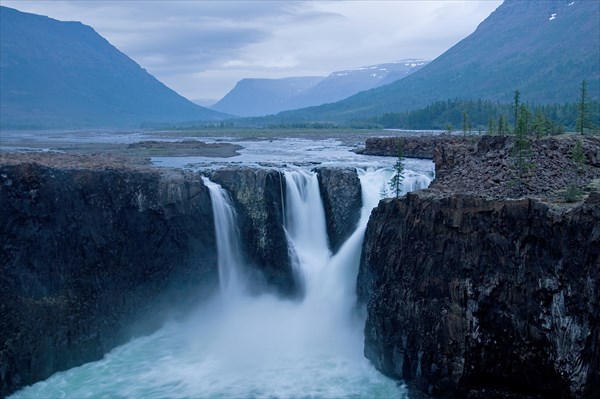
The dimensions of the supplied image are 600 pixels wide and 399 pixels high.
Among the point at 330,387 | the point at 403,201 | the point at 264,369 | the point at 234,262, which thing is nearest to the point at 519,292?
the point at 403,201

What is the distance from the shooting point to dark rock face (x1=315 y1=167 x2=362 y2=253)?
35875 mm

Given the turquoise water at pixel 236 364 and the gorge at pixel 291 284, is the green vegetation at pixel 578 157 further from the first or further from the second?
the turquoise water at pixel 236 364

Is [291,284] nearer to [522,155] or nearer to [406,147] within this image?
[522,155]

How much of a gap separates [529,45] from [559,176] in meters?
181

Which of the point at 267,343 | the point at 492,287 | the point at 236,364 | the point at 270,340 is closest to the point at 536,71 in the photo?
the point at 270,340

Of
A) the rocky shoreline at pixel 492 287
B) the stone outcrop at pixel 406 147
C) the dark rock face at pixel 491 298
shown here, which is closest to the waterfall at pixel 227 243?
the rocky shoreline at pixel 492 287

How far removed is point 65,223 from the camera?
28.9m

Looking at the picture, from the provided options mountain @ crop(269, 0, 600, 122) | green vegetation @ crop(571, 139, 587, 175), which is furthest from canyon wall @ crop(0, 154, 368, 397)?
mountain @ crop(269, 0, 600, 122)

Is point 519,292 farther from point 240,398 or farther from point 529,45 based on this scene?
point 529,45

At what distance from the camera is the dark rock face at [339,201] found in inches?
1412

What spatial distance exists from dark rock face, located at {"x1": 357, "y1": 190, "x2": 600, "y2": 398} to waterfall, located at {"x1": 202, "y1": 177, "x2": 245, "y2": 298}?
35.9ft

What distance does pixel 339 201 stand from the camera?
120ft

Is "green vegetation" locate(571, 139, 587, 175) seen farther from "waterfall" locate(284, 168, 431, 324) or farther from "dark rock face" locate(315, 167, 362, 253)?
"dark rock face" locate(315, 167, 362, 253)

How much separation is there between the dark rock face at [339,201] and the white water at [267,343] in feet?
1.70
